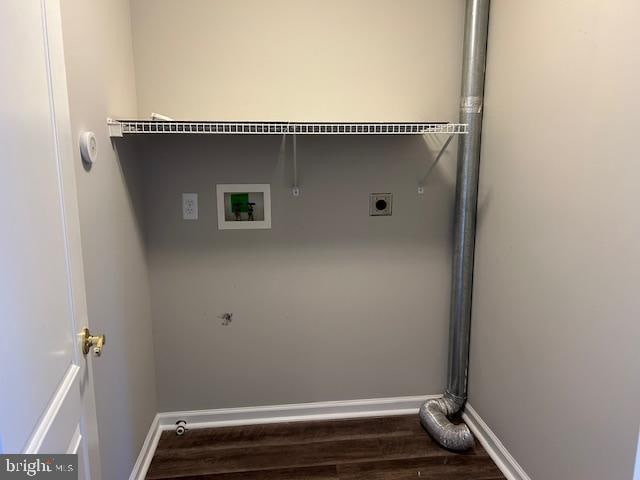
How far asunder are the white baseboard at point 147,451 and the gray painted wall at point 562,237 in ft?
5.38

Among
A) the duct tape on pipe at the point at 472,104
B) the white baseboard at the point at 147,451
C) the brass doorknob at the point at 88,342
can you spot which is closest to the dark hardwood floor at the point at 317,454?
the white baseboard at the point at 147,451

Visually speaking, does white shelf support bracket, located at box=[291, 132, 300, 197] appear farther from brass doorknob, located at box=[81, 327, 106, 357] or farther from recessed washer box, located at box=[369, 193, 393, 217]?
brass doorknob, located at box=[81, 327, 106, 357]

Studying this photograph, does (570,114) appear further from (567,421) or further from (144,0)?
(144,0)

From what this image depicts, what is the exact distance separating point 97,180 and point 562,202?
161 centimetres

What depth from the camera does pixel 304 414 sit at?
227cm

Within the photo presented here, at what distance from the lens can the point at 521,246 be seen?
1.71 metres

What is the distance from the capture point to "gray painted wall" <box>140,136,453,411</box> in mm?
2000

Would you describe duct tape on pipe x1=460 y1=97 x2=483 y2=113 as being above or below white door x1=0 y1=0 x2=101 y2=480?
above

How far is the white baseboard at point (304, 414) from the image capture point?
2.10m

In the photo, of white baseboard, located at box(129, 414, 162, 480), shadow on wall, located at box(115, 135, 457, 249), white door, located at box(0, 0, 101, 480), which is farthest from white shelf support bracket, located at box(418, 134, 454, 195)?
white baseboard, located at box(129, 414, 162, 480)

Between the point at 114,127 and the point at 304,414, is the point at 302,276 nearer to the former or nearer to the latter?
the point at 304,414

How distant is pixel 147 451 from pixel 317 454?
31.6 inches

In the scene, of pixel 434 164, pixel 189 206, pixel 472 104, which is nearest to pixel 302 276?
pixel 189 206

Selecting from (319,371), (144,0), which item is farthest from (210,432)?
(144,0)
